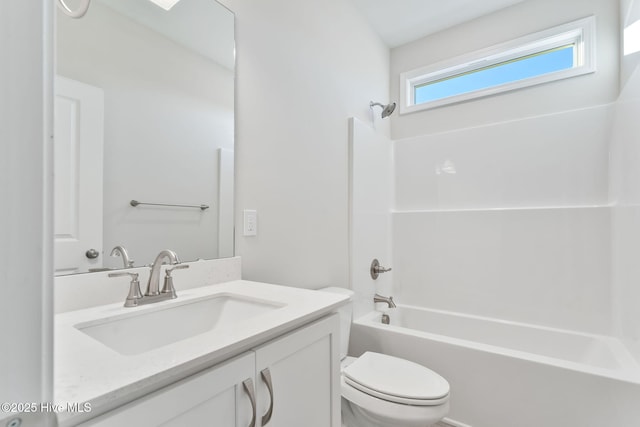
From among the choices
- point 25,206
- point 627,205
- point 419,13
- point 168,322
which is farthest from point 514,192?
point 25,206

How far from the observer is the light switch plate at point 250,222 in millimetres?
1323

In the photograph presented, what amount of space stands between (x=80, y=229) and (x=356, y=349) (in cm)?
167

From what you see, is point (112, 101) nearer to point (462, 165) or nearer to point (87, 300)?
point (87, 300)

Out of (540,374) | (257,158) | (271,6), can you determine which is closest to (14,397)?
(257,158)

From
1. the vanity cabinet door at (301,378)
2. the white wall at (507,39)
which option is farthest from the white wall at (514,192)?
the vanity cabinet door at (301,378)

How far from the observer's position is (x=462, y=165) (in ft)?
7.80

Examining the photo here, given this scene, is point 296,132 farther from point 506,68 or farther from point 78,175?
point 506,68

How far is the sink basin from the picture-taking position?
788 mm

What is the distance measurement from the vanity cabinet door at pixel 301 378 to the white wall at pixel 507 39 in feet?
7.17

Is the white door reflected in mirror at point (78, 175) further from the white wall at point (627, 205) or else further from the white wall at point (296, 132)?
the white wall at point (627, 205)

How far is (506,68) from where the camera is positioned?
7.68 feet

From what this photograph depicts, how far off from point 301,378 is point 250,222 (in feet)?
2.38

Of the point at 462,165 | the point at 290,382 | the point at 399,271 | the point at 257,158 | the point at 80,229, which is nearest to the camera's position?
the point at 290,382

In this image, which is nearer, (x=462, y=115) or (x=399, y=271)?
(x=462, y=115)
